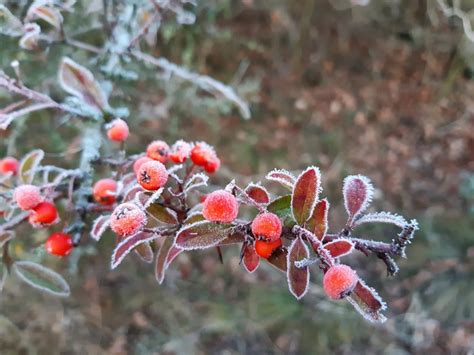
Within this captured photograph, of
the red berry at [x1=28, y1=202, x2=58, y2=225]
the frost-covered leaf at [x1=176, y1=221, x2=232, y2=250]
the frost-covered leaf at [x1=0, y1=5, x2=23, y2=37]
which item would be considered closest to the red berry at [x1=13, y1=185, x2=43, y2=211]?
the red berry at [x1=28, y1=202, x2=58, y2=225]

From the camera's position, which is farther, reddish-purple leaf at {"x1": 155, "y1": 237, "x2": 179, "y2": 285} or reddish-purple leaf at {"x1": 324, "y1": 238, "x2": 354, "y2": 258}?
reddish-purple leaf at {"x1": 155, "y1": 237, "x2": 179, "y2": 285}

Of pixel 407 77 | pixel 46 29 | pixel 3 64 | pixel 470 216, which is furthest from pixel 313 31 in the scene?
pixel 3 64

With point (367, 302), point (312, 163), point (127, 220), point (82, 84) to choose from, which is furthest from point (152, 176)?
point (312, 163)

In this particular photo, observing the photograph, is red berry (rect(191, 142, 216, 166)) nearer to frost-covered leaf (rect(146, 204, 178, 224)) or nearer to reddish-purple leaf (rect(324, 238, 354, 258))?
frost-covered leaf (rect(146, 204, 178, 224))

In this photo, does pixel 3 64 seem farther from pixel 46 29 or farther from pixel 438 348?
pixel 438 348

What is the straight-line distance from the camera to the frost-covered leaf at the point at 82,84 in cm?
95

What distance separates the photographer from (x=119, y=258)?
0.70 meters

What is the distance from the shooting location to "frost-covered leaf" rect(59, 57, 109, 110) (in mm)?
949

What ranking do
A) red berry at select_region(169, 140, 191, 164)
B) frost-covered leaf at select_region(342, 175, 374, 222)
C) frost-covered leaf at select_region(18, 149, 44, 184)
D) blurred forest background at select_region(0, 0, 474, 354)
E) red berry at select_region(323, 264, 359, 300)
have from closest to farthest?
red berry at select_region(323, 264, 359, 300)
frost-covered leaf at select_region(342, 175, 374, 222)
red berry at select_region(169, 140, 191, 164)
frost-covered leaf at select_region(18, 149, 44, 184)
blurred forest background at select_region(0, 0, 474, 354)

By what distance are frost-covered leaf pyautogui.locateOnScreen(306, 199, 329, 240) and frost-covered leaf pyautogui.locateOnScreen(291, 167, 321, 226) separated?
0.01 m

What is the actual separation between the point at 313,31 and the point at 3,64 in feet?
3.51

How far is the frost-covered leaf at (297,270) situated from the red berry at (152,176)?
168mm

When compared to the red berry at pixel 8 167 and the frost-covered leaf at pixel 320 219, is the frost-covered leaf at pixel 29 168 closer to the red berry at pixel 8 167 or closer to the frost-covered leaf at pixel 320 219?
A: the red berry at pixel 8 167

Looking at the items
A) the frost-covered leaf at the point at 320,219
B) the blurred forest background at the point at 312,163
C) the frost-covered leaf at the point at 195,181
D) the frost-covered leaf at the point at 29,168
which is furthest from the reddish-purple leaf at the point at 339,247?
the blurred forest background at the point at 312,163
